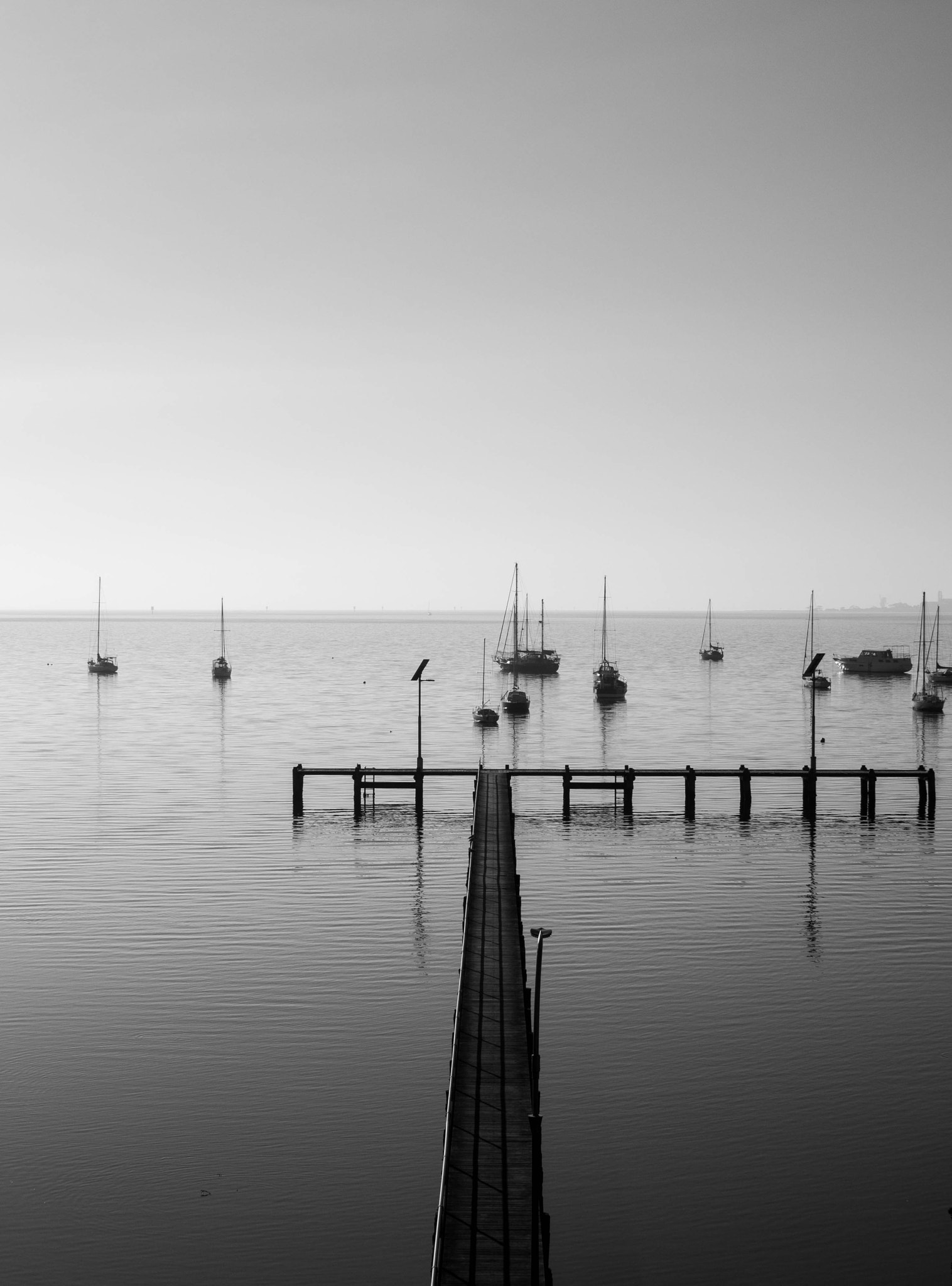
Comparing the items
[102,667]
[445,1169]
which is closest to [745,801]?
[445,1169]

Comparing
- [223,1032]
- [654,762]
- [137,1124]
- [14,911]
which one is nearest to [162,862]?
[14,911]

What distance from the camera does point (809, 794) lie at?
62406 mm

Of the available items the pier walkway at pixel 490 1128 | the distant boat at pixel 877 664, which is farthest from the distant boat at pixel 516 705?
the pier walkway at pixel 490 1128

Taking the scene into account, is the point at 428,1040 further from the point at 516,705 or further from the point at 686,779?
the point at 516,705

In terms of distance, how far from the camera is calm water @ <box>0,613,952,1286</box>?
22.2 m

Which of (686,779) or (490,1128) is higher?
(686,779)

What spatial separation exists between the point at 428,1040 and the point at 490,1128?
353 inches

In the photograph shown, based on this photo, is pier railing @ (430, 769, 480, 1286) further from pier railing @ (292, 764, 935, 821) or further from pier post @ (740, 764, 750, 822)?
pier post @ (740, 764, 750, 822)

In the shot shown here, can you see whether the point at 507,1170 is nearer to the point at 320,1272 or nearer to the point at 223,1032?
the point at 320,1272

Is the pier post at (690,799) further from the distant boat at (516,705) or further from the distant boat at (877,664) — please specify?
the distant boat at (877,664)

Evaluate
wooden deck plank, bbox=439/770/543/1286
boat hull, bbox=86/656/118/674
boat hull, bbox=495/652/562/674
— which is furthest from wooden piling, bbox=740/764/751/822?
boat hull, bbox=86/656/118/674

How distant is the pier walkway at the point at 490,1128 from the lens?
18.3 m

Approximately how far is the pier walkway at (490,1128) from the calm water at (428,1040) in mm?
1989

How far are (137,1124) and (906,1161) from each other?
52.1 feet
